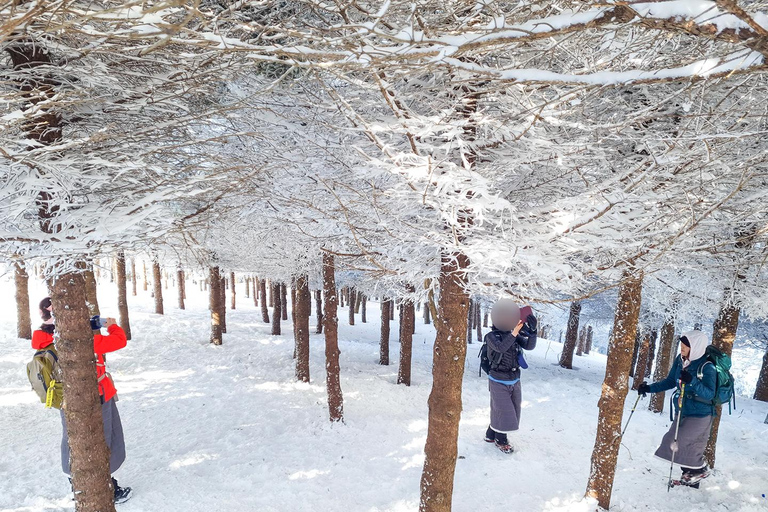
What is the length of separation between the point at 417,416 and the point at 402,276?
5.18 meters

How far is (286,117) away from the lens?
453cm

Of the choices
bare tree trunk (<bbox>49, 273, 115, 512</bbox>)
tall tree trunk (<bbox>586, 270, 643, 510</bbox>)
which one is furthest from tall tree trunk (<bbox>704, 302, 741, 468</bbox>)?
bare tree trunk (<bbox>49, 273, 115, 512</bbox>)

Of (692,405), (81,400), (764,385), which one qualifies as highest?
(81,400)

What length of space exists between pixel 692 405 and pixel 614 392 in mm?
1609

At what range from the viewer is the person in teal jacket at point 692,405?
5.11 metres

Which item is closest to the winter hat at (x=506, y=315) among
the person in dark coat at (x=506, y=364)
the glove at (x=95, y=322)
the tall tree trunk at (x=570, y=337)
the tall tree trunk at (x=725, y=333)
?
the person in dark coat at (x=506, y=364)

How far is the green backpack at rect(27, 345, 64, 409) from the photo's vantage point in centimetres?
435

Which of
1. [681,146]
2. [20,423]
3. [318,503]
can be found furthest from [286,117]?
[20,423]

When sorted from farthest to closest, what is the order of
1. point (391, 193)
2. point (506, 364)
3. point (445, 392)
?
point (506, 364) → point (445, 392) → point (391, 193)

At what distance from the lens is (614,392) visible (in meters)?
4.62

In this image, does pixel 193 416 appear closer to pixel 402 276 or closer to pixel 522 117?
pixel 402 276

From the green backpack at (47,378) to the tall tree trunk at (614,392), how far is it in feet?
20.3

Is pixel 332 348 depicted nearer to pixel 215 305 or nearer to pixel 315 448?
pixel 315 448

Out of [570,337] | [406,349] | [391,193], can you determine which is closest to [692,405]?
[391,193]
